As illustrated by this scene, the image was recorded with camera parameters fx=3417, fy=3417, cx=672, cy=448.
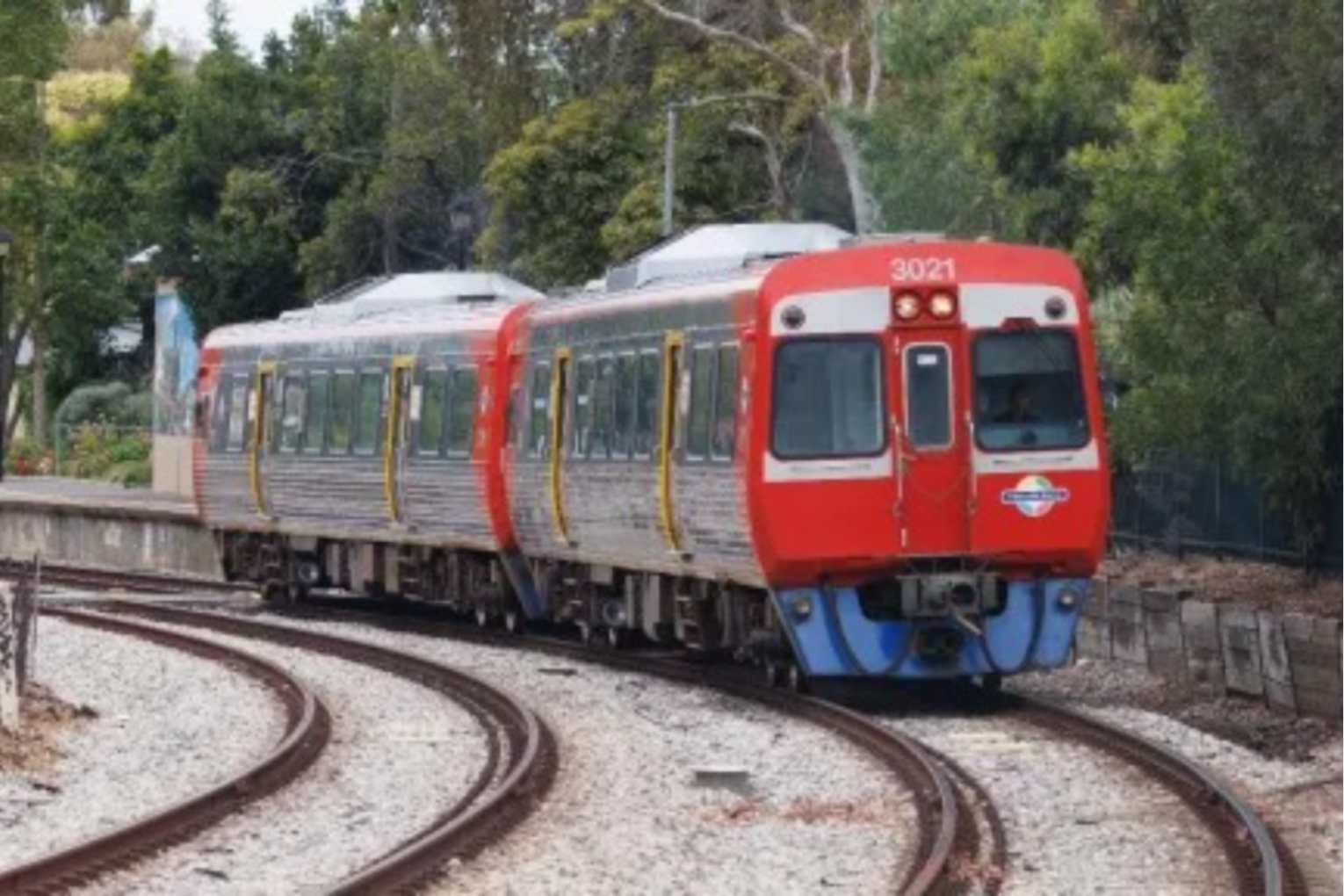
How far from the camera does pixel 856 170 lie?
1859 inches

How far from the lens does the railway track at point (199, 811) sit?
13.3 meters

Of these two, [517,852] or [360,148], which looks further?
[360,148]

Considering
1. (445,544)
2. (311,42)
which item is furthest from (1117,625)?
(311,42)

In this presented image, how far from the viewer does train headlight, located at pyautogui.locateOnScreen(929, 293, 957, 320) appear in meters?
21.1

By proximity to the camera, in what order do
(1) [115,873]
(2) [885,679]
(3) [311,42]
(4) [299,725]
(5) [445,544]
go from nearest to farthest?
(1) [115,873]
(4) [299,725]
(2) [885,679]
(5) [445,544]
(3) [311,42]

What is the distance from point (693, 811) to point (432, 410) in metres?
14.2

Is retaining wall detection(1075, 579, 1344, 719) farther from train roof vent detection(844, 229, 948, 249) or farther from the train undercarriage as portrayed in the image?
train roof vent detection(844, 229, 948, 249)

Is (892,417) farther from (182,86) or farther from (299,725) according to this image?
(182,86)

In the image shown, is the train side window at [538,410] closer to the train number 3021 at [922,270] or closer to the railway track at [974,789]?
the railway track at [974,789]

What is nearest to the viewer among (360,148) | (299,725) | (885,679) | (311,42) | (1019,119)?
(299,725)

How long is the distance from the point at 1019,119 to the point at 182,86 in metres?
46.5

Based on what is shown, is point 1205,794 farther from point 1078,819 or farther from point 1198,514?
point 1198,514

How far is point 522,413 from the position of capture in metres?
27.6

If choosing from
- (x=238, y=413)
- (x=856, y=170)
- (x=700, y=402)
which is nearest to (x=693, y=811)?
(x=700, y=402)
